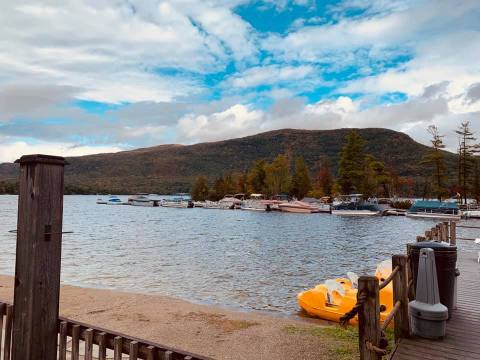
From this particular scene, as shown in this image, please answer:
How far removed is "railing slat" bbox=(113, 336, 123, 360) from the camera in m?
3.56

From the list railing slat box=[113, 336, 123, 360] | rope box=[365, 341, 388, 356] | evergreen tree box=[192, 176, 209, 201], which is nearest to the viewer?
railing slat box=[113, 336, 123, 360]

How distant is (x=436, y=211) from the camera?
67.8m

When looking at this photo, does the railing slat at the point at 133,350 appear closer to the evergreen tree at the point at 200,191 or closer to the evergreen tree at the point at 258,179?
the evergreen tree at the point at 258,179

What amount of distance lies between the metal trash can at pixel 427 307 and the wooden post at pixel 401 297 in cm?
15

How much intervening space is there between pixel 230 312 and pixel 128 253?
16.2m

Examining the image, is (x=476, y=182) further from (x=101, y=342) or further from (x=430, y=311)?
(x=101, y=342)

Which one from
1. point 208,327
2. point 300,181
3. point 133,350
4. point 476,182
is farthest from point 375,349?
point 300,181

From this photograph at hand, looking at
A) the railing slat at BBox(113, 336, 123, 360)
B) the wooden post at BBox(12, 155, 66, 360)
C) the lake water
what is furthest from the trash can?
the lake water

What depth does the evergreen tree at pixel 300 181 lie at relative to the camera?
4456 inches

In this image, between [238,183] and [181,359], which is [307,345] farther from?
[238,183]

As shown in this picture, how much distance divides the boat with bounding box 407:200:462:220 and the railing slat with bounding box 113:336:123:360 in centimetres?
6779

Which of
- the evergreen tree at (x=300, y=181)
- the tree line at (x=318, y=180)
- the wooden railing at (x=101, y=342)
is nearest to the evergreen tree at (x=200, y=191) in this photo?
the tree line at (x=318, y=180)

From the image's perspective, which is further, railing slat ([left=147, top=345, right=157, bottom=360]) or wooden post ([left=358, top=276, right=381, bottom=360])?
wooden post ([left=358, top=276, right=381, bottom=360])

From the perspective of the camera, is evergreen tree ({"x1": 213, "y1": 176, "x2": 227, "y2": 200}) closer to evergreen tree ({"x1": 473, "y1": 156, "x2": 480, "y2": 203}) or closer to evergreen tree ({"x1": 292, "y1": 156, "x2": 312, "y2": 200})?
evergreen tree ({"x1": 292, "y1": 156, "x2": 312, "y2": 200})
